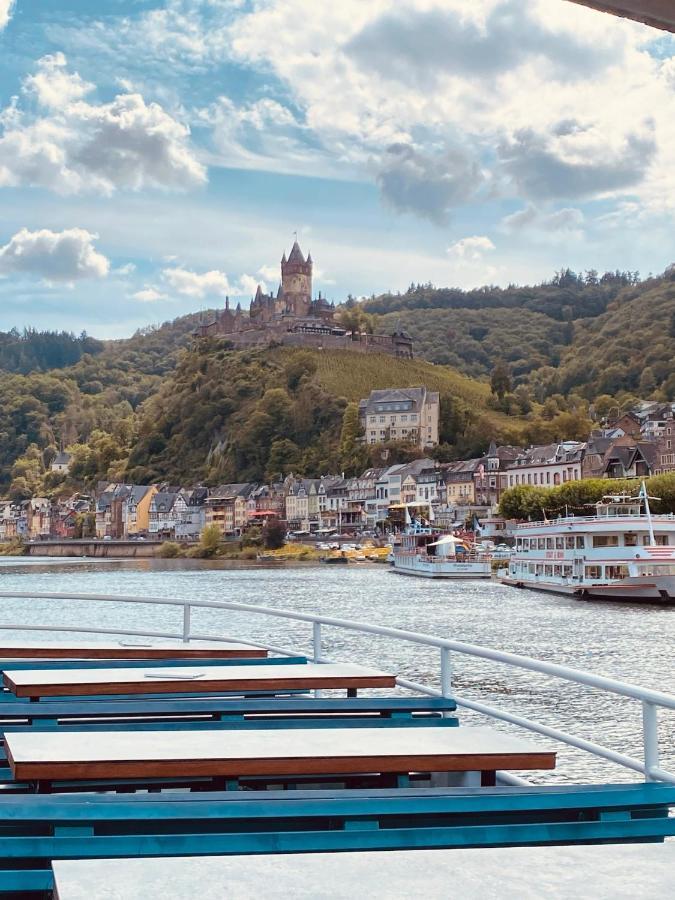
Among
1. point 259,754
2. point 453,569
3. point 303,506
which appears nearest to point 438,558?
point 453,569

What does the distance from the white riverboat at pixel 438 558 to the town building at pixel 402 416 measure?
198 ft

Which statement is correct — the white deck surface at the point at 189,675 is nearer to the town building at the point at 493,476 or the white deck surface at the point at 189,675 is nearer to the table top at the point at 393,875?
the table top at the point at 393,875

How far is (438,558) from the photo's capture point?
83.9 metres

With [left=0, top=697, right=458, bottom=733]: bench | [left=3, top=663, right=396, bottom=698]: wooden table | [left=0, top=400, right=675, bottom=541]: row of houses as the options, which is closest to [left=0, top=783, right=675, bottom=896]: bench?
[left=0, top=697, right=458, bottom=733]: bench

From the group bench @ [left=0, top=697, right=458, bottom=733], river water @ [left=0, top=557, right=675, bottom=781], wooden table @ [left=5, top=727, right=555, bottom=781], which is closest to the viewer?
wooden table @ [left=5, top=727, right=555, bottom=781]

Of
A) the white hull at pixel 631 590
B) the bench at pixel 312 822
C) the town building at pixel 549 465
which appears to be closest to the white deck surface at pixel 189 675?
the bench at pixel 312 822

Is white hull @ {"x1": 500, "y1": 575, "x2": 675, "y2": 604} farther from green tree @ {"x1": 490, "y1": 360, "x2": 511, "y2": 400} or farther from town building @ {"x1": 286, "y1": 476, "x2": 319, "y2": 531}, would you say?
green tree @ {"x1": 490, "y1": 360, "x2": 511, "y2": 400}

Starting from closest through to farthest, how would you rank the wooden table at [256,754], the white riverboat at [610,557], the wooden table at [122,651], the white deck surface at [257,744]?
the wooden table at [256,754], the white deck surface at [257,744], the wooden table at [122,651], the white riverboat at [610,557]

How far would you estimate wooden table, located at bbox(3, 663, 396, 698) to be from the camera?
18.0ft

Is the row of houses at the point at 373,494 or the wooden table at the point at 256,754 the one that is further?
the row of houses at the point at 373,494

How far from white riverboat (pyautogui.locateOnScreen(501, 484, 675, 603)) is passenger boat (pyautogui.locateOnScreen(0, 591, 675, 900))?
48.4 metres

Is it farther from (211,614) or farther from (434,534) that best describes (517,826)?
(434,534)

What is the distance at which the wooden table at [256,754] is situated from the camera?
12.3ft

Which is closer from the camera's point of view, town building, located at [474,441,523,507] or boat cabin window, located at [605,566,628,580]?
boat cabin window, located at [605,566,628,580]
